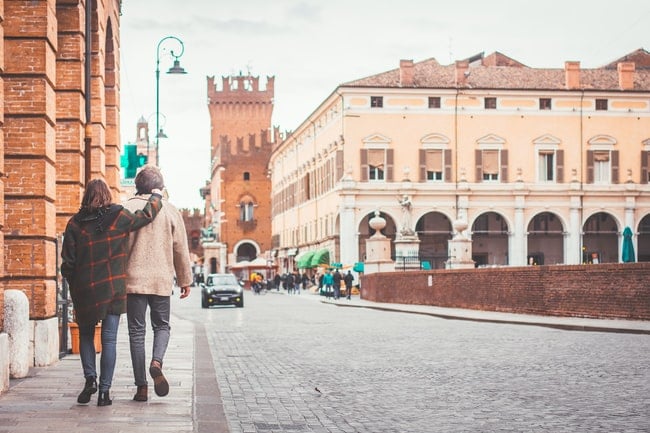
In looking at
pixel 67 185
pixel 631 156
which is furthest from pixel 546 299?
pixel 631 156

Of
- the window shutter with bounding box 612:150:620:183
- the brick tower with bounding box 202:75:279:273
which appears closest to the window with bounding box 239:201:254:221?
the brick tower with bounding box 202:75:279:273

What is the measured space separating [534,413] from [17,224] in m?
6.86

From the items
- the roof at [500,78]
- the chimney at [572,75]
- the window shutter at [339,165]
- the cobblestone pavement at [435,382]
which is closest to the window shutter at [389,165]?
the window shutter at [339,165]

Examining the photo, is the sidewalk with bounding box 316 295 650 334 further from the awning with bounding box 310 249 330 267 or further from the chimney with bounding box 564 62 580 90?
the chimney with bounding box 564 62 580 90

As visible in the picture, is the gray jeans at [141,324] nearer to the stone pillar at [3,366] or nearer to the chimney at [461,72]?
the stone pillar at [3,366]

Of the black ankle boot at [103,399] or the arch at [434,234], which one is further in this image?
the arch at [434,234]

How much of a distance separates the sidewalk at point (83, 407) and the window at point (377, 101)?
56.5 metres

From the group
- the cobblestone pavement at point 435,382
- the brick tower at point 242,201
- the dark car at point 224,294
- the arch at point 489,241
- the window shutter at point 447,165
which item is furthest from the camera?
the brick tower at point 242,201

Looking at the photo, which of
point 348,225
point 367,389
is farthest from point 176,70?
point 348,225

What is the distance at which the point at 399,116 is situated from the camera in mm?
68875

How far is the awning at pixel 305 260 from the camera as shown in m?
76.4

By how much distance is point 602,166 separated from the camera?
232 ft

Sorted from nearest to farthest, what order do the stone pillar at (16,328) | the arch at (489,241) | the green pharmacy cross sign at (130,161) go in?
the stone pillar at (16,328)
the green pharmacy cross sign at (130,161)
the arch at (489,241)

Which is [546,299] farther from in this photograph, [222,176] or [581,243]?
[222,176]
